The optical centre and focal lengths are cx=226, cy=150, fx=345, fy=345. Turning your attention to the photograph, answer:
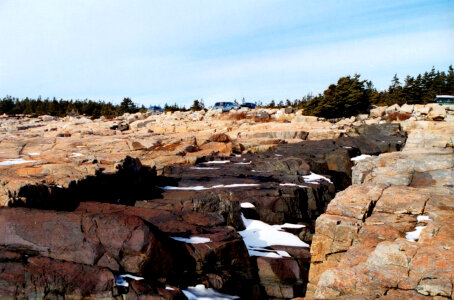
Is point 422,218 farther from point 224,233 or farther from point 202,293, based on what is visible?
point 202,293

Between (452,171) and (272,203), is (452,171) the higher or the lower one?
the higher one


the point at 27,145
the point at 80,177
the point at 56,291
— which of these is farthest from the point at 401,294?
the point at 27,145

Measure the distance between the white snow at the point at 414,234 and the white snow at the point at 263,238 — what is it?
3.26 metres

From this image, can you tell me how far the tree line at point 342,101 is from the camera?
50031 millimetres

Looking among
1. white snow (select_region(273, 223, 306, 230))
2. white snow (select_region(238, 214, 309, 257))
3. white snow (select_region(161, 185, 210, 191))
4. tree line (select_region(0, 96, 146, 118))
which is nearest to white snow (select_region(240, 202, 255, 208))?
white snow (select_region(238, 214, 309, 257))

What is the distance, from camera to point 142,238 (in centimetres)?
725

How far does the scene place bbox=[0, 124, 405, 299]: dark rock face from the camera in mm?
6434

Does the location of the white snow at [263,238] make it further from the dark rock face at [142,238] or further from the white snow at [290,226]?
the dark rock face at [142,238]

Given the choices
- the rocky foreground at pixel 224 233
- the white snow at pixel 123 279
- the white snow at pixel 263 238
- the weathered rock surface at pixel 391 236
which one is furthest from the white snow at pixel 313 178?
the white snow at pixel 123 279

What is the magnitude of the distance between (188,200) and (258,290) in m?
4.68

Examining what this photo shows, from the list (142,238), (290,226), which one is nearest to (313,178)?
(290,226)

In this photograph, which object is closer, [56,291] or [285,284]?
[56,291]

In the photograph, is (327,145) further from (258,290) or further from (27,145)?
(27,145)

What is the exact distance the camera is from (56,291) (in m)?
6.13
